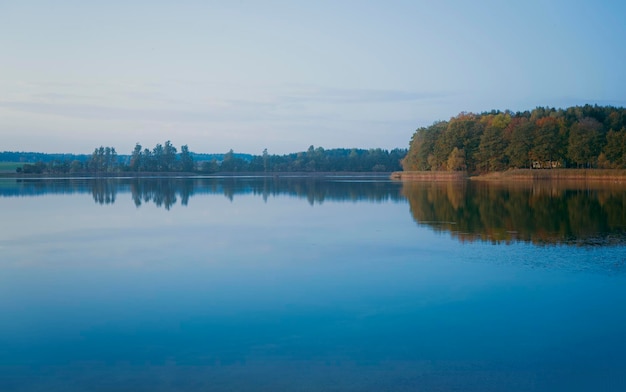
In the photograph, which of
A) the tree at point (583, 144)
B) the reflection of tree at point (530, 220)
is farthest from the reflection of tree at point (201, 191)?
the tree at point (583, 144)

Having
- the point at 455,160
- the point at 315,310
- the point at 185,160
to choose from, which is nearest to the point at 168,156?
the point at 185,160

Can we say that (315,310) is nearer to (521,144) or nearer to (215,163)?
(521,144)

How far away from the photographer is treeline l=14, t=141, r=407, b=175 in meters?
97.0

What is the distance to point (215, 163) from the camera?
370ft

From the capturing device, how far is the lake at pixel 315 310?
5.42m

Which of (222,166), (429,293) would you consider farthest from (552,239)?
(222,166)

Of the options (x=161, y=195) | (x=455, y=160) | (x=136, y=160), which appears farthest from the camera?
(x=136, y=160)

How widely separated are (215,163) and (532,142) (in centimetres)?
6745

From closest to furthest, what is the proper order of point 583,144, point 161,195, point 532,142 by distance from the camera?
point 161,195, point 583,144, point 532,142

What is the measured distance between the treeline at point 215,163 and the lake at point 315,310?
82258mm

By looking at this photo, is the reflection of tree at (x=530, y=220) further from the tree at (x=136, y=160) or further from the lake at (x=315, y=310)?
the tree at (x=136, y=160)

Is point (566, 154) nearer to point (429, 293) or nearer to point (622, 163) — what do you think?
point (622, 163)

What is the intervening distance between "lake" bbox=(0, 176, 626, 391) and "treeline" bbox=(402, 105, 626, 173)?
45666 mm

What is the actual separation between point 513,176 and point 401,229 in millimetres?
46212
